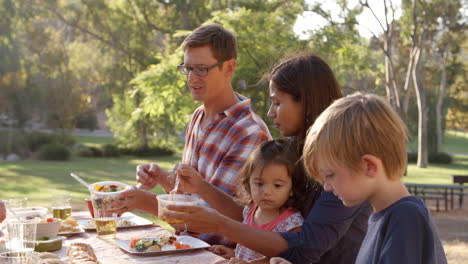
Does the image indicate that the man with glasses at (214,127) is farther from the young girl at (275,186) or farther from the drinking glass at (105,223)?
the young girl at (275,186)

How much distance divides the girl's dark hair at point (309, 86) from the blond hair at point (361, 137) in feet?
2.66

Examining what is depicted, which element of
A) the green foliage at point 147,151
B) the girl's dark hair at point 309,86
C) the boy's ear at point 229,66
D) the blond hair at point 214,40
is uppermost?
the blond hair at point 214,40

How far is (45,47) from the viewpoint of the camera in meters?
33.6

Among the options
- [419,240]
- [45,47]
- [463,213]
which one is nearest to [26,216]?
[419,240]

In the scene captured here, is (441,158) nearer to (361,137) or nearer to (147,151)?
(147,151)

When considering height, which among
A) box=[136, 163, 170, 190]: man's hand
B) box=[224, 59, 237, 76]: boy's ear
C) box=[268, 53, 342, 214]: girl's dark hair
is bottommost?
box=[136, 163, 170, 190]: man's hand

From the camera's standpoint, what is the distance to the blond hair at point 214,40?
3.77 m

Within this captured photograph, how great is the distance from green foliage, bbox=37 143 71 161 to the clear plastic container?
24471 millimetres

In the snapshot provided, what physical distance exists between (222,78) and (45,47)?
3204 cm

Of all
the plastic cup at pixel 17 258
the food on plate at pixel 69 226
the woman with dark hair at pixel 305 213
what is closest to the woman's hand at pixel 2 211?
the food on plate at pixel 69 226

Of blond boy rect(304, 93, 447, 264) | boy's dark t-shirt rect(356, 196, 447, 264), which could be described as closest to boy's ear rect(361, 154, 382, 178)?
blond boy rect(304, 93, 447, 264)

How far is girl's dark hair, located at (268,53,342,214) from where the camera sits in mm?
2723

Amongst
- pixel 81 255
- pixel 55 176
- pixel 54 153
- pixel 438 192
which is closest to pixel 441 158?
pixel 438 192

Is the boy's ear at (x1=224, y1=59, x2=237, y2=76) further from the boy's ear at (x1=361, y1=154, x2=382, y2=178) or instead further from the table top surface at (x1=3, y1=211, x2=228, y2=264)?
the boy's ear at (x1=361, y1=154, x2=382, y2=178)
